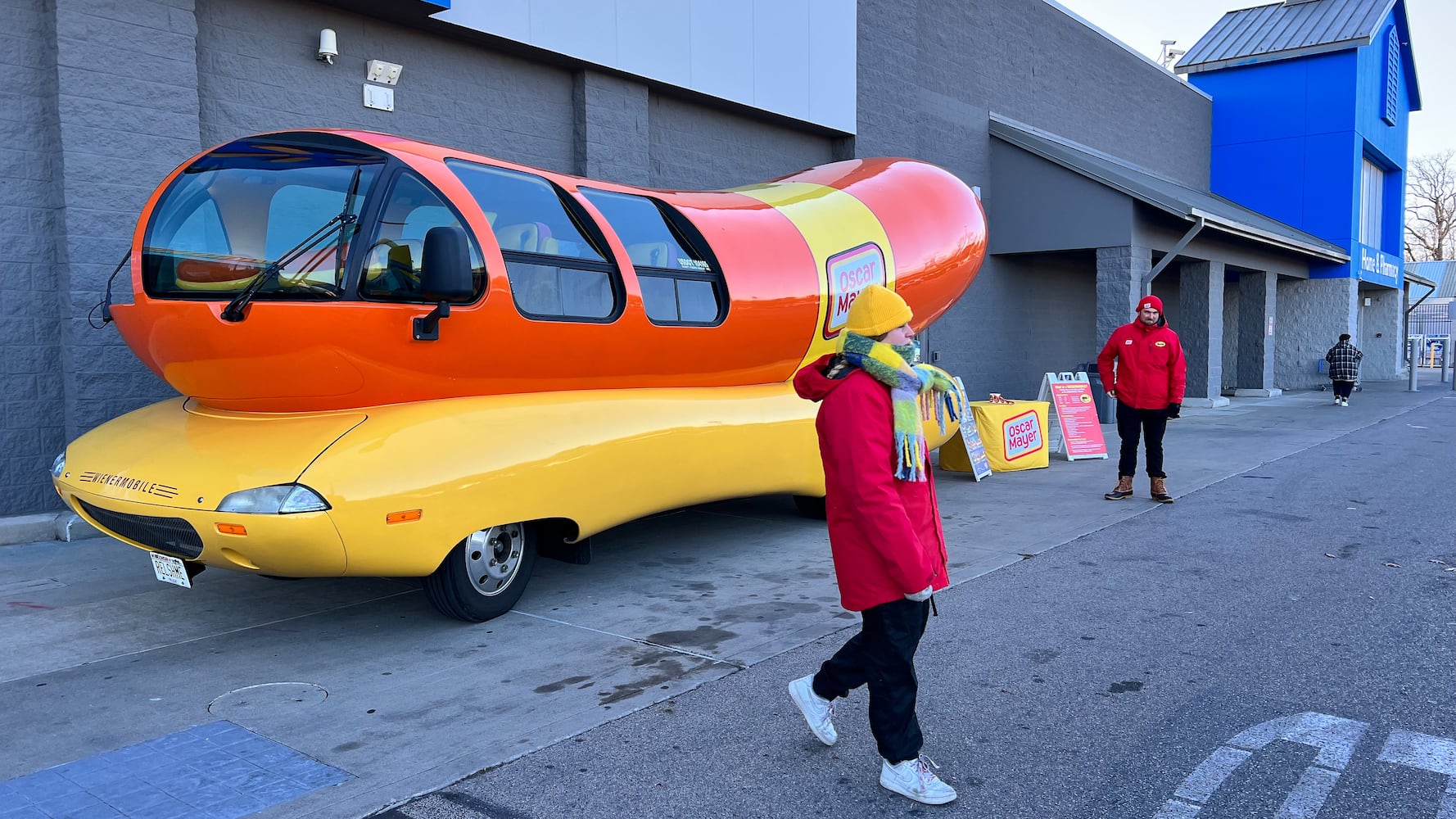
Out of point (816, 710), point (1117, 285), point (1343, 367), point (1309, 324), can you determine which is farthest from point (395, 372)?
point (1309, 324)

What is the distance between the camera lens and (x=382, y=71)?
8.73 meters

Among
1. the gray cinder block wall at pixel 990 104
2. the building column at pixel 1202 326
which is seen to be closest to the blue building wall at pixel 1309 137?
the gray cinder block wall at pixel 990 104

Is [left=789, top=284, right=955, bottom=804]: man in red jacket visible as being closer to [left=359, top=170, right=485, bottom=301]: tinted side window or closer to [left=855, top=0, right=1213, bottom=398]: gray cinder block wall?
[left=359, top=170, right=485, bottom=301]: tinted side window

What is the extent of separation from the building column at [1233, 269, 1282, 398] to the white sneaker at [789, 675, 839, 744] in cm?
2281

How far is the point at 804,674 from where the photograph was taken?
452 cm

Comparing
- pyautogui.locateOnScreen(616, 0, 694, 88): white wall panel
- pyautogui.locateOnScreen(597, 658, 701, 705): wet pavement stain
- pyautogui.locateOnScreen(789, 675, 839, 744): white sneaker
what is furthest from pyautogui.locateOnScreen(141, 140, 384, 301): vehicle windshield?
pyautogui.locateOnScreen(616, 0, 694, 88): white wall panel

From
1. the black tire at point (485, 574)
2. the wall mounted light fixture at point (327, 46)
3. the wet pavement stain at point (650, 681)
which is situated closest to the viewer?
the wet pavement stain at point (650, 681)

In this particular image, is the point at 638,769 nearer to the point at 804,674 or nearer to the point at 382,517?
the point at 804,674

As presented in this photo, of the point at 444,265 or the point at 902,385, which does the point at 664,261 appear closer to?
the point at 444,265

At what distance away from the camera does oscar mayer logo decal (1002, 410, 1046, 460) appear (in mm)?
10820

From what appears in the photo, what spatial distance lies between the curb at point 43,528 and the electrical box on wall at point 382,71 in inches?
166

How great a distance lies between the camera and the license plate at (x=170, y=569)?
16.0 feet

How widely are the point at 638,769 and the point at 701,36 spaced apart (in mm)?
9654

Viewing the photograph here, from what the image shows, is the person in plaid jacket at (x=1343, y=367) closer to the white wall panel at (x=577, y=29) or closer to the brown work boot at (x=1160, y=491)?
the brown work boot at (x=1160, y=491)
